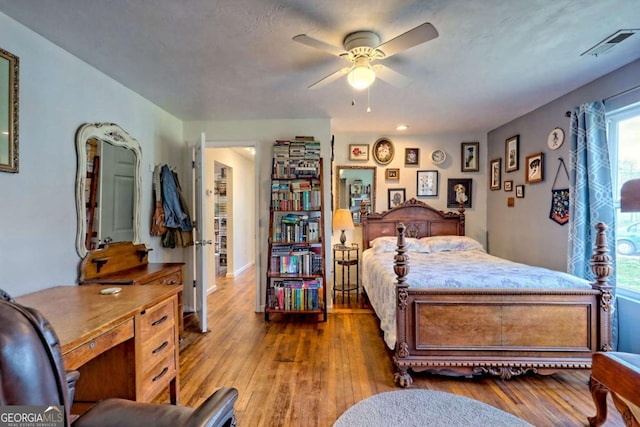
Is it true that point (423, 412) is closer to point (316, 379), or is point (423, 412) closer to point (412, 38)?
point (316, 379)

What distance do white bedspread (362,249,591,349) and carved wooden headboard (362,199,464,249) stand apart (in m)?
1.01

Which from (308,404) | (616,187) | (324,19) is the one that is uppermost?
(324,19)

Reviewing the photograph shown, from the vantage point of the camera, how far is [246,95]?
2.99 m

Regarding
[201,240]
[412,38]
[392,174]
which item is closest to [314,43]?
[412,38]

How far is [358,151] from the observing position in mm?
4582

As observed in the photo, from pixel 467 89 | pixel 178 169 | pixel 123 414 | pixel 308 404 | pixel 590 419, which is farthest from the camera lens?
pixel 178 169

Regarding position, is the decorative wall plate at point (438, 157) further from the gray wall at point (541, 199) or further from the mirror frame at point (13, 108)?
the mirror frame at point (13, 108)

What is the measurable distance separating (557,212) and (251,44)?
11.1ft

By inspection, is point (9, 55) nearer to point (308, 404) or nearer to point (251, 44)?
point (251, 44)

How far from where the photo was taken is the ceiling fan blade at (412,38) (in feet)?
5.11

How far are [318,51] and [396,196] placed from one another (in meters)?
2.88

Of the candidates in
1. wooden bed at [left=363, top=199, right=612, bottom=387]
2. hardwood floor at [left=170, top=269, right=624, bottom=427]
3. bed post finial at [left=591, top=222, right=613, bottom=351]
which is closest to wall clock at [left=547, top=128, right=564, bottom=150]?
bed post finial at [left=591, top=222, right=613, bottom=351]

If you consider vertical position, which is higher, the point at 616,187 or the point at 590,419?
the point at 616,187

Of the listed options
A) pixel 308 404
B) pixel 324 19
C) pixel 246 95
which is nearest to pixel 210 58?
pixel 246 95
